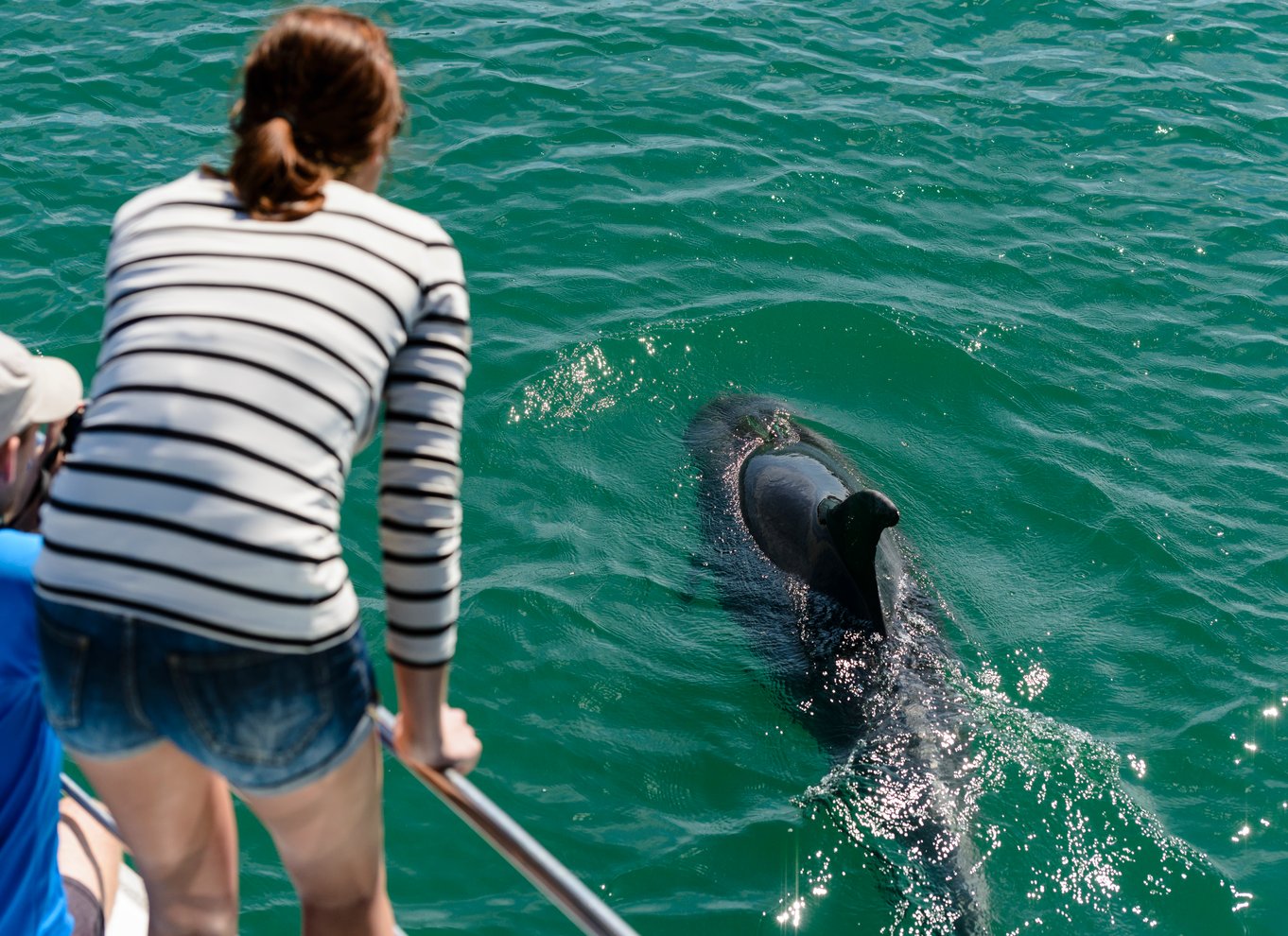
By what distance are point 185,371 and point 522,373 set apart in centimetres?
625

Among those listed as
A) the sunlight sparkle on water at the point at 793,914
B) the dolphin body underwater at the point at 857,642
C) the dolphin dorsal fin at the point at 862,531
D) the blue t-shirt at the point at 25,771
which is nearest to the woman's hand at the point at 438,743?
the blue t-shirt at the point at 25,771

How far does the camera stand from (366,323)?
2.47 m

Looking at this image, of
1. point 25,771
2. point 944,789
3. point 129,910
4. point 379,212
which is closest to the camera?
point 379,212

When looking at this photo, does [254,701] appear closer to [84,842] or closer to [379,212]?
[379,212]

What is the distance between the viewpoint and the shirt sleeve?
8.32 ft

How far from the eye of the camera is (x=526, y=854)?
2.71 metres

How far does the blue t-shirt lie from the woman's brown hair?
3.16ft

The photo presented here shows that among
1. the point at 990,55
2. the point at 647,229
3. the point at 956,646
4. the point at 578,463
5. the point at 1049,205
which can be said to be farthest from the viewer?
the point at 990,55

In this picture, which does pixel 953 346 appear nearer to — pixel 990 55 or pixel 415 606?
pixel 990 55

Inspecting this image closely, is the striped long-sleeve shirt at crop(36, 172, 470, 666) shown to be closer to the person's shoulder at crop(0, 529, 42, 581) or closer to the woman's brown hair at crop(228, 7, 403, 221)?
the woman's brown hair at crop(228, 7, 403, 221)

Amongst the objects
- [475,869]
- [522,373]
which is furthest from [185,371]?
[522,373]

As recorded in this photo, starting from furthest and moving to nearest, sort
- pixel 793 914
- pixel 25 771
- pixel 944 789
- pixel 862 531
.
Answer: pixel 862 531, pixel 944 789, pixel 793 914, pixel 25 771

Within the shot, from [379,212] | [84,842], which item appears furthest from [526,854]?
[84,842]

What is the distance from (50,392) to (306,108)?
3.01 feet
